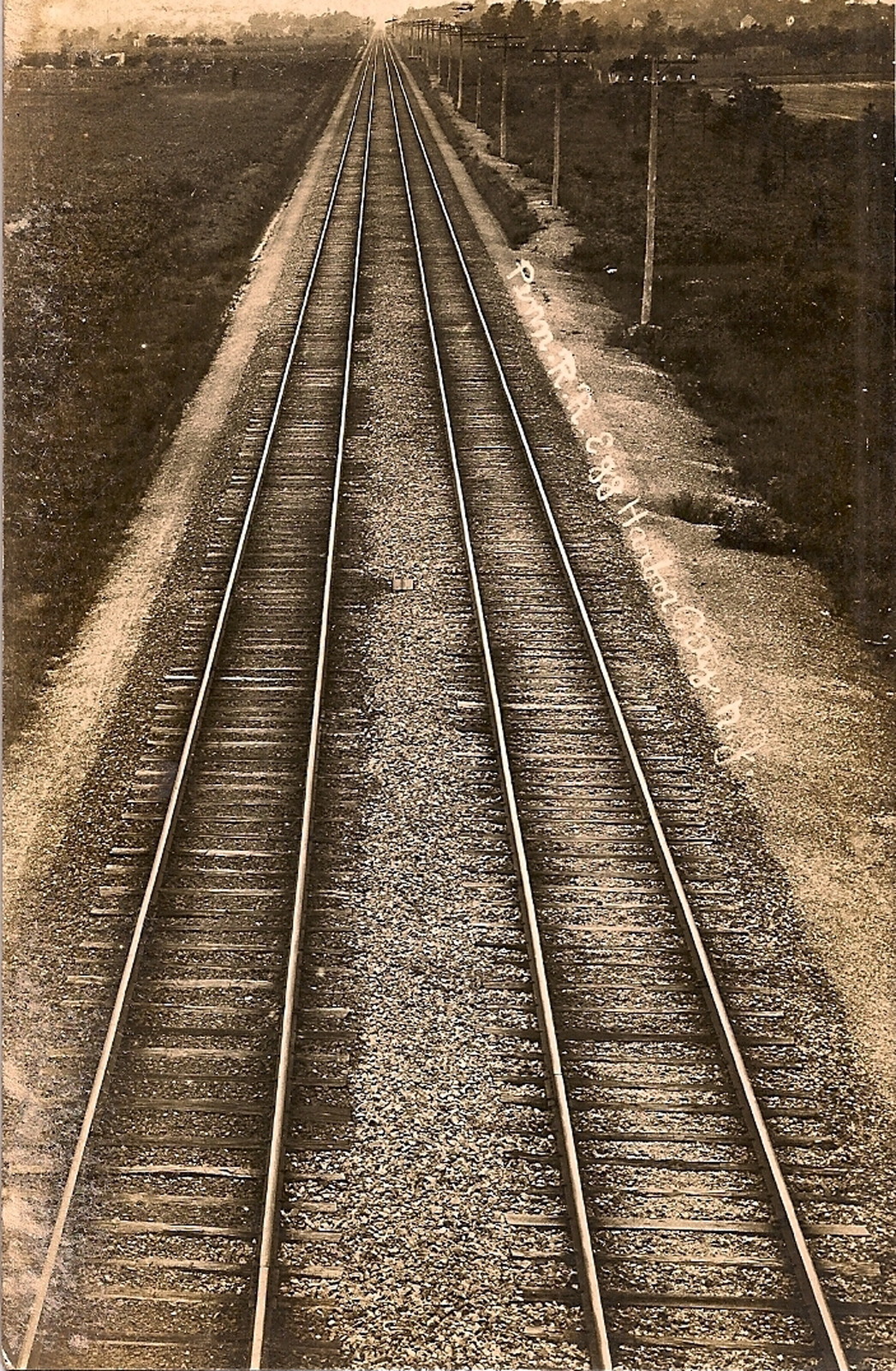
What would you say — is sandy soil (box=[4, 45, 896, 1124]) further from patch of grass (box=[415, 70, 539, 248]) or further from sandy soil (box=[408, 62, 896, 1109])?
patch of grass (box=[415, 70, 539, 248])

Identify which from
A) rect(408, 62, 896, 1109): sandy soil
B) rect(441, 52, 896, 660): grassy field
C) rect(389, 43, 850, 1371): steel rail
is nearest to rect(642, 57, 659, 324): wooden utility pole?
rect(441, 52, 896, 660): grassy field

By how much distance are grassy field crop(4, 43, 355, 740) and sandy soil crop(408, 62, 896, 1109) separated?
5.44m

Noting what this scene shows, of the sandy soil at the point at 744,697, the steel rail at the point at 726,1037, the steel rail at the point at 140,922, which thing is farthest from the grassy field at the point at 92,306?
the steel rail at the point at 726,1037

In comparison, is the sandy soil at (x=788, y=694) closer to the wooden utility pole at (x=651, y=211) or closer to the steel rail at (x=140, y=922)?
the wooden utility pole at (x=651, y=211)

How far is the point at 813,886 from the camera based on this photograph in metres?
8.34

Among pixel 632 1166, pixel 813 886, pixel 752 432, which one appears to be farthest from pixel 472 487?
pixel 632 1166

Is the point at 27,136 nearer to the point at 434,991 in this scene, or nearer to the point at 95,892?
the point at 95,892

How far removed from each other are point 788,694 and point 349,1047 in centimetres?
541

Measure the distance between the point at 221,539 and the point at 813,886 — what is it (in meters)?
7.22

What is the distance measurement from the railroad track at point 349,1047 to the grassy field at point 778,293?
3.95 m

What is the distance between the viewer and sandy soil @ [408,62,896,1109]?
7.96 m

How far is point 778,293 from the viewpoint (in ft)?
70.3

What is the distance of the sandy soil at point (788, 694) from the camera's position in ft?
26.1

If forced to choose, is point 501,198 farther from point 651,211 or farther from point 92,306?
point 92,306
